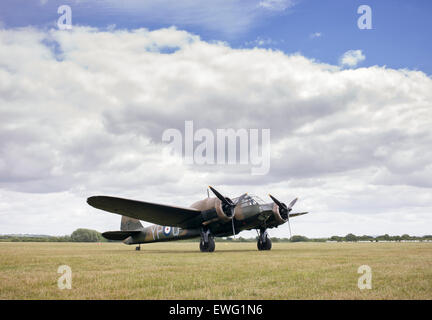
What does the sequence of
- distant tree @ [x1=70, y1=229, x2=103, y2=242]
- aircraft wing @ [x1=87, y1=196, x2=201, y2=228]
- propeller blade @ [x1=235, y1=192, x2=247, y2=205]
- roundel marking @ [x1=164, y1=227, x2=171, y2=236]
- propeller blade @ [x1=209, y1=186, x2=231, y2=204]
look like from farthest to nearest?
1. distant tree @ [x1=70, y1=229, x2=103, y2=242]
2. roundel marking @ [x1=164, y1=227, x2=171, y2=236]
3. propeller blade @ [x1=235, y1=192, x2=247, y2=205]
4. propeller blade @ [x1=209, y1=186, x2=231, y2=204]
5. aircraft wing @ [x1=87, y1=196, x2=201, y2=228]

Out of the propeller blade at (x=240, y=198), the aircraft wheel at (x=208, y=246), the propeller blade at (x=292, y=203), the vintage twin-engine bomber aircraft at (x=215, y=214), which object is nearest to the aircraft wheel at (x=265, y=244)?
the vintage twin-engine bomber aircraft at (x=215, y=214)

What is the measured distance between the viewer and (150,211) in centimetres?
2175

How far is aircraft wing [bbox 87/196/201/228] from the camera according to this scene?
747 inches

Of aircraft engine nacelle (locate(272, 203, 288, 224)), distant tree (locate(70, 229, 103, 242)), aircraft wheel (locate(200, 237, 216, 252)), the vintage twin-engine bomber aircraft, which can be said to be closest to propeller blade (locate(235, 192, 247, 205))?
the vintage twin-engine bomber aircraft

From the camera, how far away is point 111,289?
7.03 metres

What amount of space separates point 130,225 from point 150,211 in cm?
1030

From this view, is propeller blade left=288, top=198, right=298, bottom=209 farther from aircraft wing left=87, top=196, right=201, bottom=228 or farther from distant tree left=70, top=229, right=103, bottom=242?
distant tree left=70, top=229, right=103, bottom=242

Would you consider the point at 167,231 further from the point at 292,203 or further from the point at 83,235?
the point at 83,235

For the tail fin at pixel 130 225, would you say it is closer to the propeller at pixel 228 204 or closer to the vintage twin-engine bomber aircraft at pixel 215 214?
the vintage twin-engine bomber aircraft at pixel 215 214

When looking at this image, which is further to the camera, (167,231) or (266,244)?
(167,231)

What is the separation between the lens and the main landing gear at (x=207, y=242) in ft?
71.3

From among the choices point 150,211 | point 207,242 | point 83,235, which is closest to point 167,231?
point 150,211

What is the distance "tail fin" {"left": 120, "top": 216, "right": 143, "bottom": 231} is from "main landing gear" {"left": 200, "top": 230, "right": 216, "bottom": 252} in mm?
10237
